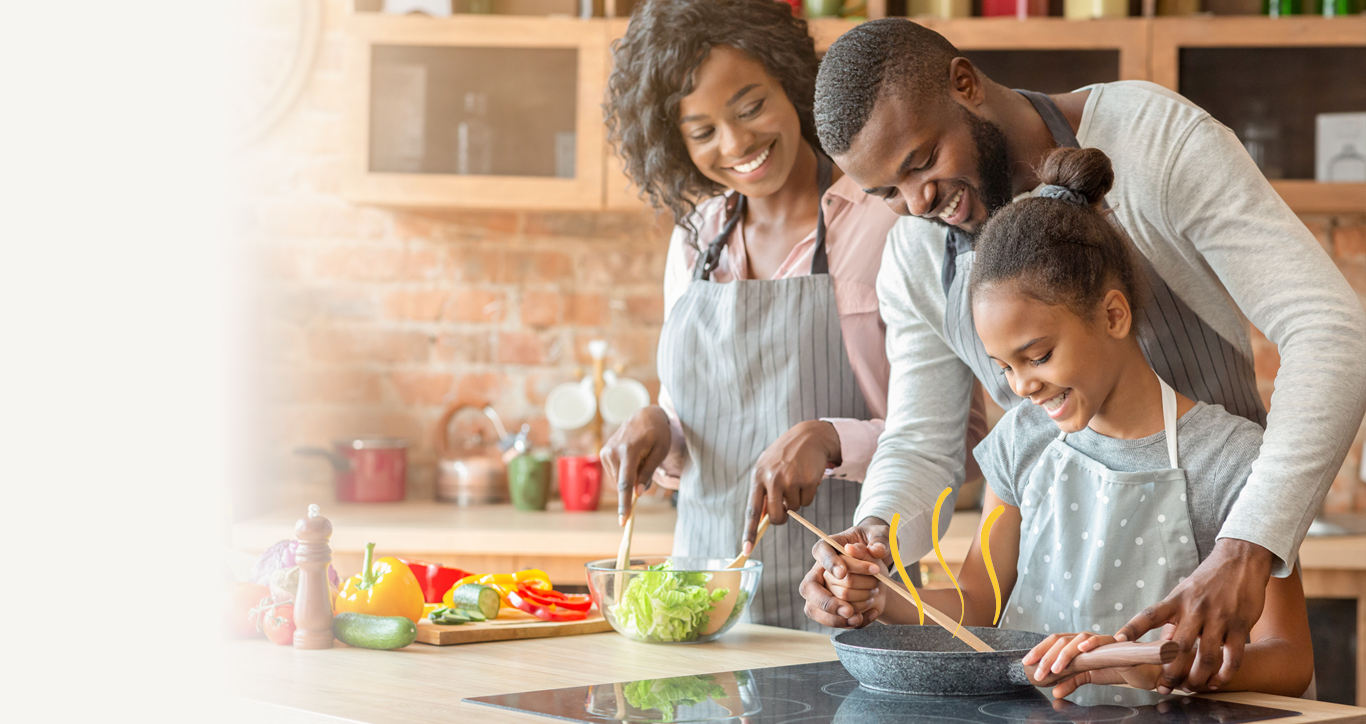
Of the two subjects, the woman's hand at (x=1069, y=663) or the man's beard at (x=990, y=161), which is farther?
the man's beard at (x=990, y=161)

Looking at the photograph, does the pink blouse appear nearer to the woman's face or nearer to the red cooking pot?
the woman's face

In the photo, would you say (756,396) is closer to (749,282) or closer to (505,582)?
(749,282)

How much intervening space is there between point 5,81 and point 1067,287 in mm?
1543

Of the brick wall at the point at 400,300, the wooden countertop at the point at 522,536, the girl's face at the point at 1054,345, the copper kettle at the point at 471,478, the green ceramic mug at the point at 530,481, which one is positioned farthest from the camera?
the brick wall at the point at 400,300

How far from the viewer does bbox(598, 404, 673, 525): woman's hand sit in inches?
61.9

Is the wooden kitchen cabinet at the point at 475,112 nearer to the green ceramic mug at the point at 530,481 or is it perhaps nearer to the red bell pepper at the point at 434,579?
the green ceramic mug at the point at 530,481

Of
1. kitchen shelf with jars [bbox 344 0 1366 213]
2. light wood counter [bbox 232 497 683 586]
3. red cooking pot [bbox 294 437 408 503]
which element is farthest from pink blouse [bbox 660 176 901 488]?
red cooking pot [bbox 294 437 408 503]

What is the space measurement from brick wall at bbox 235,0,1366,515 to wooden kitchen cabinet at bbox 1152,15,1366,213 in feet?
4.25

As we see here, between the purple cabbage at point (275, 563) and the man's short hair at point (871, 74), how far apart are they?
707 mm

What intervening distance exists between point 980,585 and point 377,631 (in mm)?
625

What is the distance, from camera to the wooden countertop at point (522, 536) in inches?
94.7

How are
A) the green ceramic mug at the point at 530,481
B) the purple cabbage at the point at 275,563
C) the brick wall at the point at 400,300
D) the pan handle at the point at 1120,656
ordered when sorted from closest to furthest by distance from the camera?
the pan handle at the point at 1120,656
the purple cabbage at the point at 275,563
the green ceramic mug at the point at 530,481
the brick wall at the point at 400,300

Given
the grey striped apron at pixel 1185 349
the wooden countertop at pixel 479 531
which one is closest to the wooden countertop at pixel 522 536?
the wooden countertop at pixel 479 531

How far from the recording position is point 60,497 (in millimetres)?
1803
